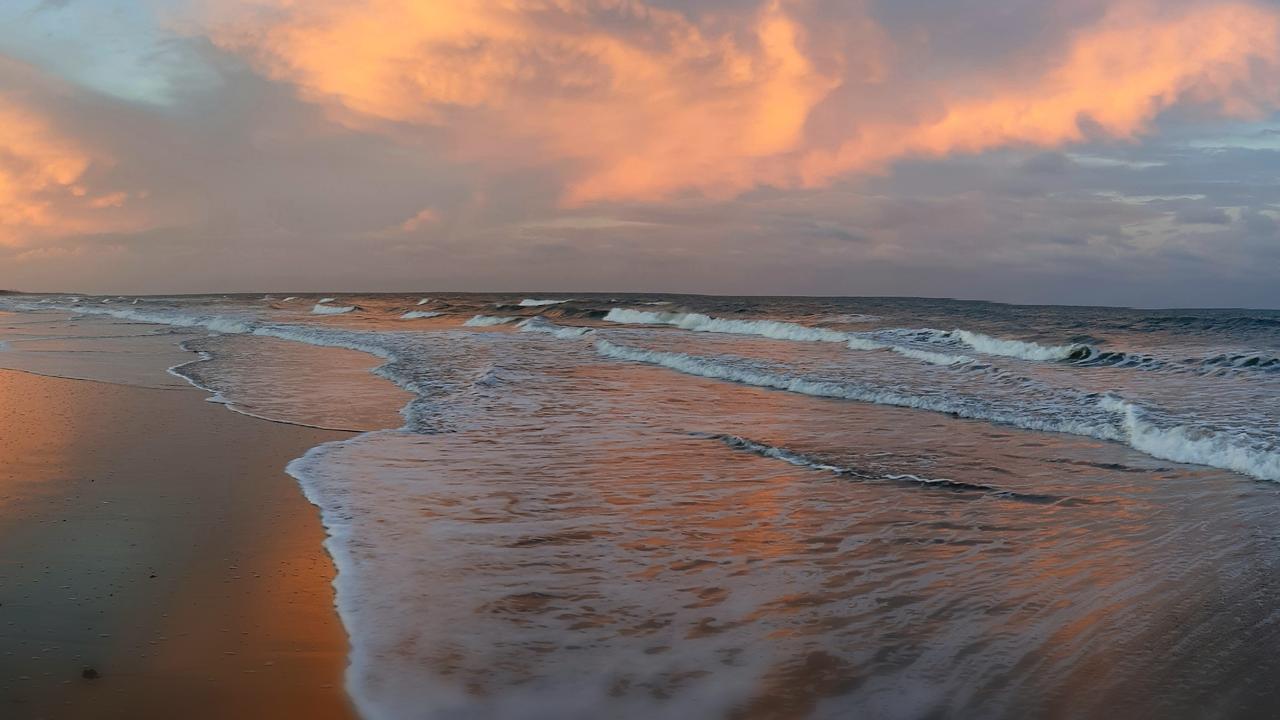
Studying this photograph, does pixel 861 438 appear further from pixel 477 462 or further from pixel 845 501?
pixel 477 462

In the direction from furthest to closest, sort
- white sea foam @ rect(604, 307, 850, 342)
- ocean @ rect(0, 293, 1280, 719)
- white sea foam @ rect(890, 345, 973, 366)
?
white sea foam @ rect(604, 307, 850, 342) → white sea foam @ rect(890, 345, 973, 366) → ocean @ rect(0, 293, 1280, 719)

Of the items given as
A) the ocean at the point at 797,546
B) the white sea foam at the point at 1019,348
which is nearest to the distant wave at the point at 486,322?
the white sea foam at the point at 1019,348

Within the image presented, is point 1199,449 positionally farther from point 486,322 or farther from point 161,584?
point 486,322

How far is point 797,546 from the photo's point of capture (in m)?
5.69

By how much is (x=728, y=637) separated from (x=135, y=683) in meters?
2.55

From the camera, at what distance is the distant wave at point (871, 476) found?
23.6 ft

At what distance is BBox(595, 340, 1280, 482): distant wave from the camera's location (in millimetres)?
8552

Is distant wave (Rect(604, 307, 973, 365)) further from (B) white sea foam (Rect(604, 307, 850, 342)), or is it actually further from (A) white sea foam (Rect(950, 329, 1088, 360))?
(A) white sea foam (Rect(950, 329, 1088, 360))

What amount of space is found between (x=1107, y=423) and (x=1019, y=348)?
1452 cm

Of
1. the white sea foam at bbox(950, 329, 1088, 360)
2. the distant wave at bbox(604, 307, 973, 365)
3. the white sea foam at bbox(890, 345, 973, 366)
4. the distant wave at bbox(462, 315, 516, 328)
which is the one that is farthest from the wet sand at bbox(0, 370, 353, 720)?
the distant wave at bbox(462, 315, 516, 328)

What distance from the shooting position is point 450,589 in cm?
484

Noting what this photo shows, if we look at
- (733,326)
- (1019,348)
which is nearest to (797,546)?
(1019,348)

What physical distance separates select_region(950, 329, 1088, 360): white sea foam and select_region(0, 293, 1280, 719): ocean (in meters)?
8.15

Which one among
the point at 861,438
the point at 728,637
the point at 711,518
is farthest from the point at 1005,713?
the point at 861,438
